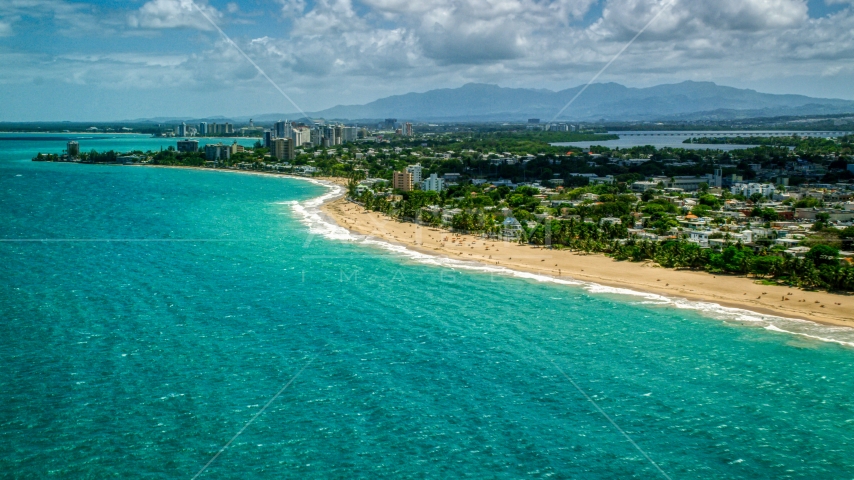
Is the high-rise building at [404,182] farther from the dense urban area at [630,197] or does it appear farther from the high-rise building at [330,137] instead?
the high-rise building at [330,137]

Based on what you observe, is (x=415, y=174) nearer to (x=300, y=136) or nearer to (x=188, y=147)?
(x=188, y=147)

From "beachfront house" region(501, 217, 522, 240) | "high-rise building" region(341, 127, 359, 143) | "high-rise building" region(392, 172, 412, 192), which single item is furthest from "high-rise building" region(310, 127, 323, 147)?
"beachfront house" region(501, 217, 522, 240)

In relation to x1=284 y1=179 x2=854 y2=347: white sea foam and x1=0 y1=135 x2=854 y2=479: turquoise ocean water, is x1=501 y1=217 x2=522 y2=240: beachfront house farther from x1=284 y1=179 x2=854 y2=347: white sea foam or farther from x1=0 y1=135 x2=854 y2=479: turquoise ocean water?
x1=0 y1=135 x2=854 y2=479: turquoise ocean water

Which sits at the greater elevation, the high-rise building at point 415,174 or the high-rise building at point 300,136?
the high-rise building at point 300,136

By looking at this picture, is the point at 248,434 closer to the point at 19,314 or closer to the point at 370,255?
the point at 19,314

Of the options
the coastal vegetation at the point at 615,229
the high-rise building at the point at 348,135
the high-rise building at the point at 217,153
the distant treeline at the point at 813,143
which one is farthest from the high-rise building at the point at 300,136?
the distant treeline at the point at 813,143

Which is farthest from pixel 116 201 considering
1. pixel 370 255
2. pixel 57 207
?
pixel 370 255
